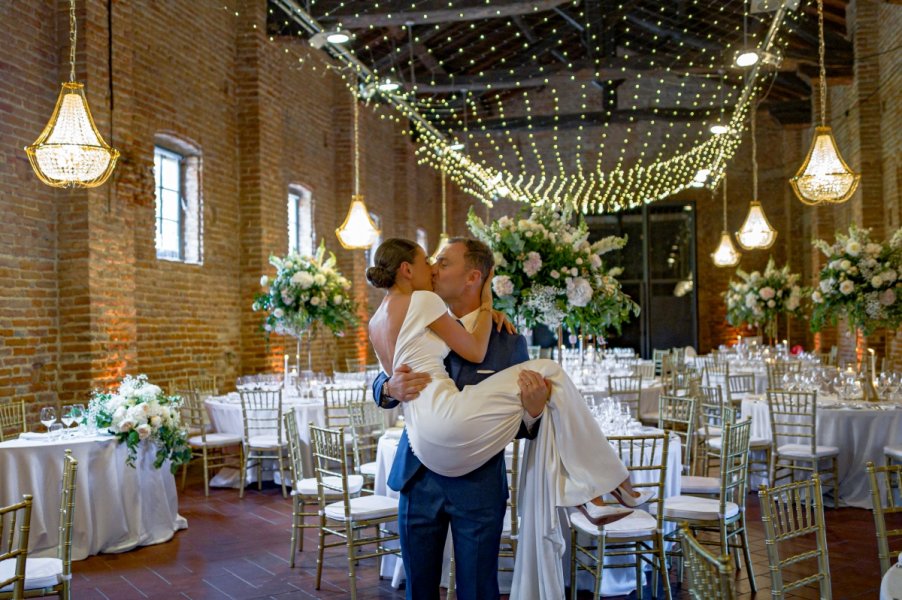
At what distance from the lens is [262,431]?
27.4 feet

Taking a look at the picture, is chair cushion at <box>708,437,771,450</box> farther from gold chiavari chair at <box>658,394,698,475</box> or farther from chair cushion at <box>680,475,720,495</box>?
chair cushion at <box>680,475,720,495</box>

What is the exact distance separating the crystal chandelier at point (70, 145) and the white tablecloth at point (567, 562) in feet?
8.91

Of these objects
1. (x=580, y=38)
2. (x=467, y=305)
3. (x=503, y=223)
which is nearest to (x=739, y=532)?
(x=503, y=223)

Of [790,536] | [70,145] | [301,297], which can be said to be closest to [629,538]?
[790,536]

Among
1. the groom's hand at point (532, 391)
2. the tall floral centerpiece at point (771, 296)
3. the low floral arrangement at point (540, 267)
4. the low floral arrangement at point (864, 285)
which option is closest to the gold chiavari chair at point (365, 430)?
the low floral arrangement at point (540, 267)

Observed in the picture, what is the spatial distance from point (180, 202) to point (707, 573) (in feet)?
28.9

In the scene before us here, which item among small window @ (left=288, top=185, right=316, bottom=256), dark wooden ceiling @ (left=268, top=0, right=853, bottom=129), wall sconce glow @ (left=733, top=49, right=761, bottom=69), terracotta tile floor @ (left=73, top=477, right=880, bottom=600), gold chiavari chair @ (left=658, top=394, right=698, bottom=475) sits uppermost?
dark wooden ceiling @ (left=268, top=0, right=853, bottom=129)

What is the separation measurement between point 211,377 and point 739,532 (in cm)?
667

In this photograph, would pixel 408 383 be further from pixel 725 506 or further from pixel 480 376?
pixel 725 506

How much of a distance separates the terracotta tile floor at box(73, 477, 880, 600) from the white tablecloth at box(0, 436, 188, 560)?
5.7 inches

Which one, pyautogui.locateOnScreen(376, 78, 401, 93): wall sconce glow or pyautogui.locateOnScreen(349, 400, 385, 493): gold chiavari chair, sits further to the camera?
pyautogui.locateOnScreen(376, 78, 401, 93): wall sconce glow

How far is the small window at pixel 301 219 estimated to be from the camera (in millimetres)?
13055

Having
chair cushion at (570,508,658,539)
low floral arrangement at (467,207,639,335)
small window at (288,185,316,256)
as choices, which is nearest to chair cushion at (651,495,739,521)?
chair cushion at (570,508,658,539)

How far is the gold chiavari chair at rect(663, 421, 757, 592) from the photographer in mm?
4645
